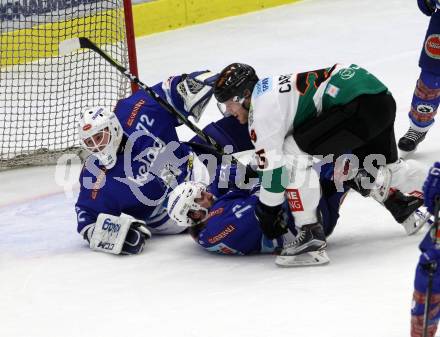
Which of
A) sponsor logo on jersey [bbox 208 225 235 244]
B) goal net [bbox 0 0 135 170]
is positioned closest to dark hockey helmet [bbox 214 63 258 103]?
sponsor logo on jersey [bbox 208 225 235 244]

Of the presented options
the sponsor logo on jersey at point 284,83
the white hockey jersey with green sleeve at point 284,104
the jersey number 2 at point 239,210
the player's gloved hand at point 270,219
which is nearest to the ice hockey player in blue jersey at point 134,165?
the jersey number 2 at point 239,210

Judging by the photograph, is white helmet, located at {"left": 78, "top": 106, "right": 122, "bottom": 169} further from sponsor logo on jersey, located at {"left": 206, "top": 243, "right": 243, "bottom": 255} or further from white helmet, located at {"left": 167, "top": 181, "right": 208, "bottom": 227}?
sponsor logo on jersey, located at {"left": 206, "top": 243, "right": 243, "bottom": 255}

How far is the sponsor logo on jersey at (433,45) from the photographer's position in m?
5.13

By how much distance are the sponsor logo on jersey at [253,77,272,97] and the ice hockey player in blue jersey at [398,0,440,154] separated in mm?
1471

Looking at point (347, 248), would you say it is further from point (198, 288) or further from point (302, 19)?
point (302, 19)

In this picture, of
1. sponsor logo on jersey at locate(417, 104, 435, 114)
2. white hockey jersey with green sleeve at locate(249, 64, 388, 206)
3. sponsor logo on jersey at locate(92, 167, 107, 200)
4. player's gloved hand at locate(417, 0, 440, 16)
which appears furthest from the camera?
sponsor logo on jersey at locate(417, 104, 435, 114)

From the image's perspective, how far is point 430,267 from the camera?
9.26ft

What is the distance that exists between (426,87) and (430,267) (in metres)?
2.58

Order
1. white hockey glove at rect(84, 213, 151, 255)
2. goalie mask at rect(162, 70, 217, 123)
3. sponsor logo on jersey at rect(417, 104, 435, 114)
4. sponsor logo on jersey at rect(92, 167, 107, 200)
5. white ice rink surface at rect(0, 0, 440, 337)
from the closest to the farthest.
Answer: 1. white ice rink surface at rect(0, 0, 440, 337)
2. white hockey glove at rect(84, 213, 151, 255)
3. sponsor logo on jersey at rect(92, 167, 107, 200)
4. goalie mask at rect(162, 70, 217, 123)
5. sponsor logo on jersey at rect(417, 104, 435, 114)

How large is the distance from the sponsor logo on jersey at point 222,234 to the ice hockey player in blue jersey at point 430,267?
1.26 meters

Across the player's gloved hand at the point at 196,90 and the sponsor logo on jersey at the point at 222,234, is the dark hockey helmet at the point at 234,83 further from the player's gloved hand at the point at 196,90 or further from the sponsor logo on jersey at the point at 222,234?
the player's gloved hand at the point at 196,90

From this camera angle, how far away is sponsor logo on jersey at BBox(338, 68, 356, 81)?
4.00 m

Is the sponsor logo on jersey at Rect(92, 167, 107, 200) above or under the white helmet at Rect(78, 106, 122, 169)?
under

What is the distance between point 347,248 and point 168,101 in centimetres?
109
